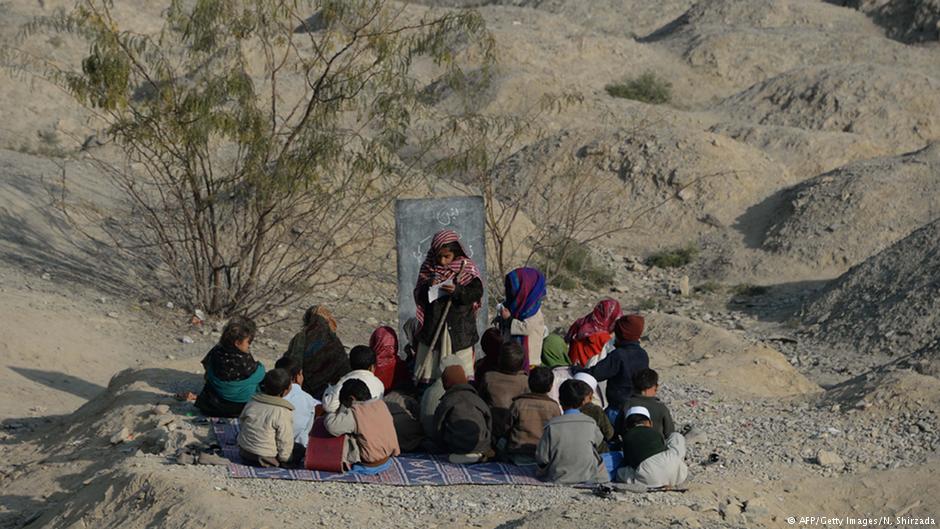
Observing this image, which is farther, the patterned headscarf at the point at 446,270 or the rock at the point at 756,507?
the patterned headscarf at the point at 446,270

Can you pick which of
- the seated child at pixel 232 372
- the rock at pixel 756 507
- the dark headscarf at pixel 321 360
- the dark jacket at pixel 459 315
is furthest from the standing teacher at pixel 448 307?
the rock at pixel 756 507

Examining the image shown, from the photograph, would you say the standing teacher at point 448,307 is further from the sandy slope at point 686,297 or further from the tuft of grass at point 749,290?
the tuft of grass at point 749,290

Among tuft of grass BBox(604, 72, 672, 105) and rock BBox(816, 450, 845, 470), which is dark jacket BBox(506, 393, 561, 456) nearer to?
rock BBox(816, 450, 845, 470)

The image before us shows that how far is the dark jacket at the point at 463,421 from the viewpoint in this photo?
8.14 m

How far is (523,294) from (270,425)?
2187mm

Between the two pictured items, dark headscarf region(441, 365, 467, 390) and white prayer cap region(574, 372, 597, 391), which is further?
white prayer cap region(574, 372, 597, 391)

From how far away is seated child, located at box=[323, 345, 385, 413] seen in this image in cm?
849

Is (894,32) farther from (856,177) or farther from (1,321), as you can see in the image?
(1,321)

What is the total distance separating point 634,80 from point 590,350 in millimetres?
19349

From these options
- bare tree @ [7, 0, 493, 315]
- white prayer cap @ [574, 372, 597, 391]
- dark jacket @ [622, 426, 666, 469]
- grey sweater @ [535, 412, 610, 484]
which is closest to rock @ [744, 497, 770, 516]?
dark jacket @ [622, 426, 666, 469]

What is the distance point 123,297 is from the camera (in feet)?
48.4

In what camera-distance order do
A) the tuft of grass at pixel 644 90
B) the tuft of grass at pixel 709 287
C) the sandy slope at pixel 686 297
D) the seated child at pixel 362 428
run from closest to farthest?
1. the sandy slope at pixel 686 297
2. the seated child at pixel 362 428
3. the tuft of grass at pixel 709 287
4. the tuft of grass at pixel 644 90

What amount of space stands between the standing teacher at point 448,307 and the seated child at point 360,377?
423mm

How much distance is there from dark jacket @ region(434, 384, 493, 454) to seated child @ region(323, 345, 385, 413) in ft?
1.51
